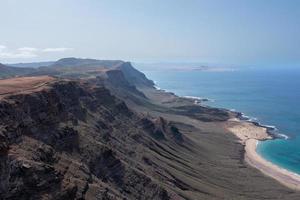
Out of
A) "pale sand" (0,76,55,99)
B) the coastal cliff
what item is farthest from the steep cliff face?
"pale sand" (0,76,55,99)

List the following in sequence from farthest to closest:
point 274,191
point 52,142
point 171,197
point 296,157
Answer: point 296,157, point 274,191, point 171,197, point 52,142

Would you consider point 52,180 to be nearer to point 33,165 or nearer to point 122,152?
point 33,165

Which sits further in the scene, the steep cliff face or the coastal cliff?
the coastal cliff

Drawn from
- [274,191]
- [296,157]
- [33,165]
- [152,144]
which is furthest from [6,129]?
[296,157]

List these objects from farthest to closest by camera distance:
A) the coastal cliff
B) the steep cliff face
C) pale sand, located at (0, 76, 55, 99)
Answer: pale sand, located at (0, 76, 55, 99) → the coastal cliff → the steep cliff face

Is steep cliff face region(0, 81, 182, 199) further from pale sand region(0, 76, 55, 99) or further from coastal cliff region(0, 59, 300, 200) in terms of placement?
pale sand region(0, 76, 55, 99)

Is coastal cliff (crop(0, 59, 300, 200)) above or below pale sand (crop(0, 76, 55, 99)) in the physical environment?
below

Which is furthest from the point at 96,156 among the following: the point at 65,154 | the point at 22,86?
the point at 22,86

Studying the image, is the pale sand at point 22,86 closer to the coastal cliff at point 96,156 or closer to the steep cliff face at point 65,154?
the coastal cliff at point 96,156
